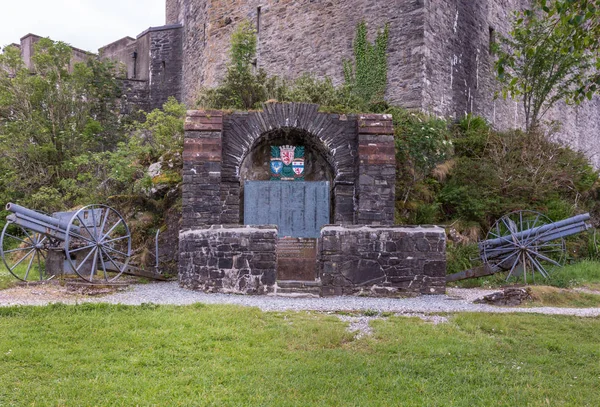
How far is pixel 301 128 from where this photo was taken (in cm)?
1290

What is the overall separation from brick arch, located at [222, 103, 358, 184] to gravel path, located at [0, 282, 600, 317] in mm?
4240

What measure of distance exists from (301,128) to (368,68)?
20.4ft

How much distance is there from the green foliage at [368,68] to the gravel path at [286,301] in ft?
31.2

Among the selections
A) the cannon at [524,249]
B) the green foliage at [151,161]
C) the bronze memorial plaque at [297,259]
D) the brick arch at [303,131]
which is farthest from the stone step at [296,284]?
the green foliage at [151,161]

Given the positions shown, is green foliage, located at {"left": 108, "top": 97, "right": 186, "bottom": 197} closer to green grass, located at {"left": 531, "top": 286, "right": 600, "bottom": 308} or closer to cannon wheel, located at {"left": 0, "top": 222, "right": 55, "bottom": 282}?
cannon wheel, located at {"left": 0, "top": 222, "right": 55, "bottom": 282}

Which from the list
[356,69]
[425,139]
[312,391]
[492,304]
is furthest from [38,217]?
[356,69]

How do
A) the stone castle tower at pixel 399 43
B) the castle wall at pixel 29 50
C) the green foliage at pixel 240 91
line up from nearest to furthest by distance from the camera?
the green foliage at pixel 240 91, the stone castle tower at pixel 399 43, the castle wall at pixel 29 50

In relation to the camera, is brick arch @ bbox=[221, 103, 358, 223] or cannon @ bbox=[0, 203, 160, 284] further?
brick arch @ bbox=[221, 103, 358, 223]

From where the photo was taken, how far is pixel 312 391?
4.84 metres

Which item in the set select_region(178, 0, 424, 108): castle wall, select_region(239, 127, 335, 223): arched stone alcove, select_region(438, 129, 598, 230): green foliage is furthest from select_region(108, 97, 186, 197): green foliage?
select_region(438, 129, 598, 230): green foliage

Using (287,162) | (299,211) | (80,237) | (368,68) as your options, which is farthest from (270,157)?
(368,68)

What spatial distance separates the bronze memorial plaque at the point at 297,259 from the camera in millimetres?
11398

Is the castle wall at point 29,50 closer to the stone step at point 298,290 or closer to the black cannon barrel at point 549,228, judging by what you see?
the stone step at point 298,290

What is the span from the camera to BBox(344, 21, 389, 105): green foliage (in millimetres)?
17844
